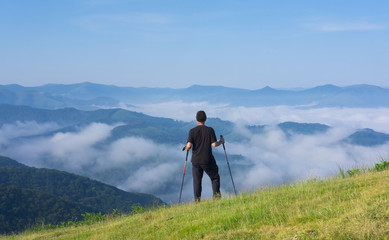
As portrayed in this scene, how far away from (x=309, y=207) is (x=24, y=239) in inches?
302

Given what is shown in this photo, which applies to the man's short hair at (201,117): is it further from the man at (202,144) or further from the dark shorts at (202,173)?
the dark shorts at (202,173)

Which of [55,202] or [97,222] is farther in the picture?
[55,202]

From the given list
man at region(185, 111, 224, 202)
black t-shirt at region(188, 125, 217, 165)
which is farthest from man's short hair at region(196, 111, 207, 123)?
black t-shirt at region(188, 125, 217, 165)

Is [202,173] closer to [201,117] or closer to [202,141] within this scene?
[202,141]

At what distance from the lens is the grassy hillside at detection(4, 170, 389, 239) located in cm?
623

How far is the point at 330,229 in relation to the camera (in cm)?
610

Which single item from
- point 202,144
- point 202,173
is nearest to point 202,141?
point 202,144

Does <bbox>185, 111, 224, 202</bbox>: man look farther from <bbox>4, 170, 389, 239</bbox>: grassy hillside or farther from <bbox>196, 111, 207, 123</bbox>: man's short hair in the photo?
<bbox>4, 170, 389, 239</bbox>: grassy hillside

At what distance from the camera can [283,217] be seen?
7.39 meters

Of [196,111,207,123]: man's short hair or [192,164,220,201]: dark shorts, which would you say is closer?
[196,111,207,123]: man's short hair

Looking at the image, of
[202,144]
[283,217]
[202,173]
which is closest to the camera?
[283,217]

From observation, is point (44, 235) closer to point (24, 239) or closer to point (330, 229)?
point (24, 239)

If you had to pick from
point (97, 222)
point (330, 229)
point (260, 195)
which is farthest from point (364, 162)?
point (97, 222)

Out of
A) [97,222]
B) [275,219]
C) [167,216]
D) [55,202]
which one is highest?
[275,219]
